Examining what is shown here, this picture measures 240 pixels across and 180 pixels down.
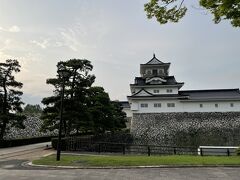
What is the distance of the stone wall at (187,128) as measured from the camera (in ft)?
121

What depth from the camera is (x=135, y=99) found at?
4197cm

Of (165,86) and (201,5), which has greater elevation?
(165,86)

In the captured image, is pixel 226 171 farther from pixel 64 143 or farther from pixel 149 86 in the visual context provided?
pixel 149 86

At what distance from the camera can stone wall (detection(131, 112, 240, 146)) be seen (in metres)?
36.8

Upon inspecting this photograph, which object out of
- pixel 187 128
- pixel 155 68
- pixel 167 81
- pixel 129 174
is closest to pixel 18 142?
pixel 129 174

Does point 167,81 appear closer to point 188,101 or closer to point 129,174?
point 188,101

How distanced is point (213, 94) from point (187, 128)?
27.6 ft

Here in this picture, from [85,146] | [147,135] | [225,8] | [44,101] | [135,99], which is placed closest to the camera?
[225,8]

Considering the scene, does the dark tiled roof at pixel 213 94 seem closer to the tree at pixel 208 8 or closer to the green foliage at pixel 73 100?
the green foliage at pixel 73 100

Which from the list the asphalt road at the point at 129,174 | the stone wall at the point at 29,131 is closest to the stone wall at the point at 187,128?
the stone wall at the point at 29,131

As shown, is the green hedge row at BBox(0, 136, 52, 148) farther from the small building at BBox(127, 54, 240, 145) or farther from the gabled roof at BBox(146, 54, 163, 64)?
the gabled roof at BBox(146, 54, 163, 64)

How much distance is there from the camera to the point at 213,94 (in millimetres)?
43281

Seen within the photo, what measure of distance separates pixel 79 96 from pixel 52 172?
45.5ft

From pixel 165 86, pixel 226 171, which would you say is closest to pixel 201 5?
pixel 226 171
